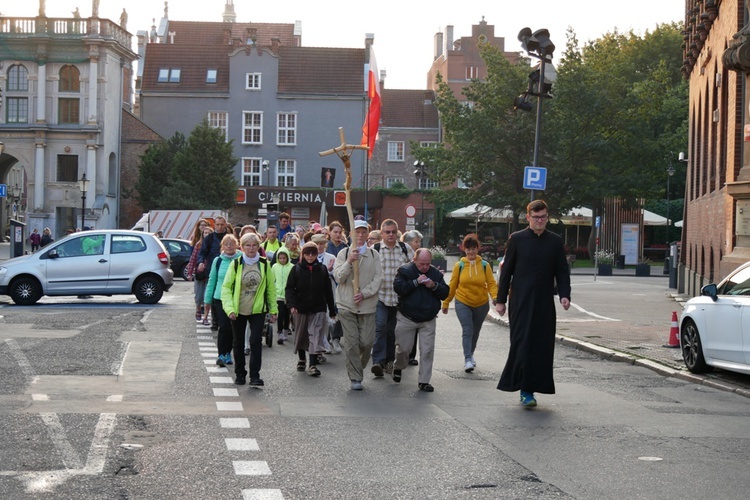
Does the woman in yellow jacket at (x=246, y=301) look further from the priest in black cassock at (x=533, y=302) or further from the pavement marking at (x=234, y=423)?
the priest in black cassock at (x=533, y=302)

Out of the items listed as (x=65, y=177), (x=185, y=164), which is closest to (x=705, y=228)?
(x=185, y=164)

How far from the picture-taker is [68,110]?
Answer: 74250 millimetres

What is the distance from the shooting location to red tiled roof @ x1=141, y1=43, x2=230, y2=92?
82.4m

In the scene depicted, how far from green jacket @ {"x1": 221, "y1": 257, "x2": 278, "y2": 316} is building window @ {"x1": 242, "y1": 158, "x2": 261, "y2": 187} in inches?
2747

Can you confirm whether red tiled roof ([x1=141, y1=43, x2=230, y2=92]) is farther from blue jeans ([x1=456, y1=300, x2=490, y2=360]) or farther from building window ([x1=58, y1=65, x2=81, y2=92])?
blue jeans ([x1=456, y1=300, x2=490, y2=360])

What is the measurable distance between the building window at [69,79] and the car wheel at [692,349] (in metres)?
64.0

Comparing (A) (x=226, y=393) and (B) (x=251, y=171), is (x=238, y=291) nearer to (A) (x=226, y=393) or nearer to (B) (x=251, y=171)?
(A) (x=226, y=393)

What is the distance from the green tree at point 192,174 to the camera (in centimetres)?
6738

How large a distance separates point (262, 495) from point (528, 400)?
495 centimetres

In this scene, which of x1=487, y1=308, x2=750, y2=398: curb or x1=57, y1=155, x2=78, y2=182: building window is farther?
x1=57, y1=155, x2=78, y2=182: building window

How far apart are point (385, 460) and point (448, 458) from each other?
0.47 meters

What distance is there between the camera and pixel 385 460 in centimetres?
836

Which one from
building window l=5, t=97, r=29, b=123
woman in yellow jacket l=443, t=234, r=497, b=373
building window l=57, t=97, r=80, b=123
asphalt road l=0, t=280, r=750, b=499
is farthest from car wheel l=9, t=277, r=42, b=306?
building window l=5, t=97, r=29, b=123

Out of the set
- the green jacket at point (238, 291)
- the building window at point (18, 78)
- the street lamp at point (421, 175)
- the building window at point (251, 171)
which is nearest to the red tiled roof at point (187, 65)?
the building window at point (251, 171)
